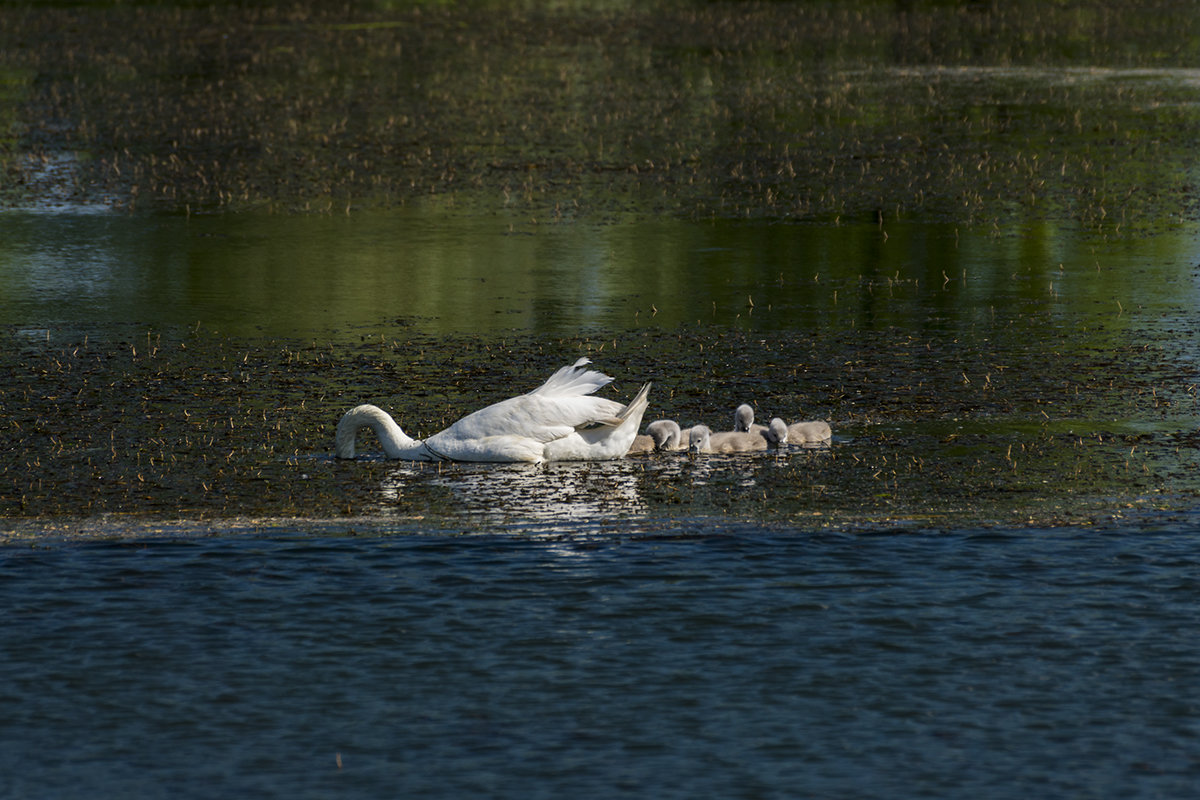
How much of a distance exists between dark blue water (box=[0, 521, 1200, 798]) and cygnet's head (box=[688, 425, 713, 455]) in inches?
73.3

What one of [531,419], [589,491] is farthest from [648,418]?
[589,491]

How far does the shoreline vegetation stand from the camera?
83.7 ft

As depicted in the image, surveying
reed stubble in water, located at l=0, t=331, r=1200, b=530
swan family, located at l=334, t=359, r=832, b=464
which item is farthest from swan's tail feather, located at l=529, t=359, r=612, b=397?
reed stubble in water, located at l=0, t=331, r=1200, b=530

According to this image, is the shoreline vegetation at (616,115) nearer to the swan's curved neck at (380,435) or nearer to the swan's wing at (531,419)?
the swan's wing at (531,419)

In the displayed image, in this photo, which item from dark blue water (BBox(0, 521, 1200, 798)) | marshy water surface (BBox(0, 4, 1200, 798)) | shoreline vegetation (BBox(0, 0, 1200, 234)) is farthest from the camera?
shoreline vegetation (BBox(0, 0, 1200, 234))

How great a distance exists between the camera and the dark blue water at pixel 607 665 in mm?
8117

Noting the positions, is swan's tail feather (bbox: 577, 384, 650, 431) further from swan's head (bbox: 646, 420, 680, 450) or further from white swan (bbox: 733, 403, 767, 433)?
white swan (bbox: 733, 403, 767, 433)

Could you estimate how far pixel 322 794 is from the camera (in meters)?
7.89

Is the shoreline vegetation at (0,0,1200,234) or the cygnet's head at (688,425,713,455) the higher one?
the shoreline vegetation at (0,0,1200,234)

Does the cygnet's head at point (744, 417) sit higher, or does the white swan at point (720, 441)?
the cygnet's head at point (744, 417)

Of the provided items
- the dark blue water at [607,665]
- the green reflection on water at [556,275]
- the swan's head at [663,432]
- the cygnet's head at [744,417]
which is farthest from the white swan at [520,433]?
the green reflection on water at [556,275]

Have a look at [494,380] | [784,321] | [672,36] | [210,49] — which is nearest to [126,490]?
[494,380]

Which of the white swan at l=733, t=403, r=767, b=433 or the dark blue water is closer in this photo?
the dark blue water

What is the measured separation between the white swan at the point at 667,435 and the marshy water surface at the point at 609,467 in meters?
0.45
